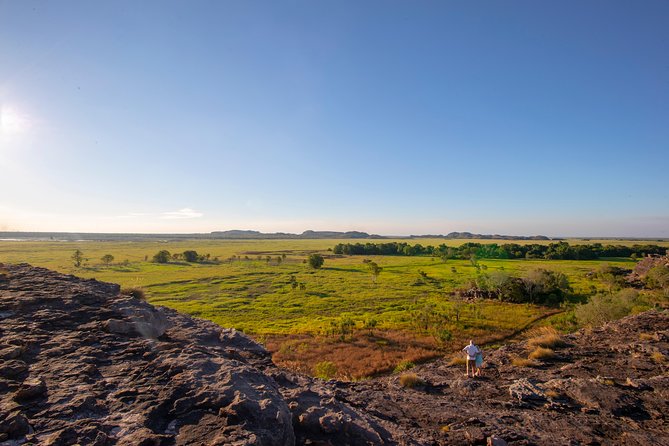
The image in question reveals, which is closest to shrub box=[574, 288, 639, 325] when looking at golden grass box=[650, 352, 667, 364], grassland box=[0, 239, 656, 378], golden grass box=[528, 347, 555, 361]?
grassland box=[0, 239, 656, 378]

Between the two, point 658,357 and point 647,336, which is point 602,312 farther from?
point 658,357

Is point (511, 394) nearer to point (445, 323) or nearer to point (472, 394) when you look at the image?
point (472, 394)

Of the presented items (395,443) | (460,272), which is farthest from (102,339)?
(460,272)

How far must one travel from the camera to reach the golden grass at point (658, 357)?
507 inches

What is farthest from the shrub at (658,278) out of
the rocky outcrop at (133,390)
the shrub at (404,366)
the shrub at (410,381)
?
the rocky outcrop at (133,390)

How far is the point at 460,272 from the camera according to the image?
74438 mm

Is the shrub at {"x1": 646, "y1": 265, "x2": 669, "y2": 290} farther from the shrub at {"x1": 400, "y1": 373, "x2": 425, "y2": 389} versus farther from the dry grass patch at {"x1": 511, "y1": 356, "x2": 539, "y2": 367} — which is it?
the shrub at {"x1": 400, "y1": 373, "x2": 425, "y2": 389}

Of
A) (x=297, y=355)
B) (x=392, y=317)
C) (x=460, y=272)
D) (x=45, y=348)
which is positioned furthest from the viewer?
(x=460, y=272)

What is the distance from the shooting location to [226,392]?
593 centimetres

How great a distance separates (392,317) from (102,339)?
30967 mm

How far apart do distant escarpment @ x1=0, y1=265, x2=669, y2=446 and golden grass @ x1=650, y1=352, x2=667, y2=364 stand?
0.20ft

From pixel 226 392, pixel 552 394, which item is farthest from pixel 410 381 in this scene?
pixel 226 392

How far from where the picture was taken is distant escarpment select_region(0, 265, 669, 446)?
5223 mm

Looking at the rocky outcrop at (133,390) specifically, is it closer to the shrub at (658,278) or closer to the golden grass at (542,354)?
the golden grass at (542,354)
